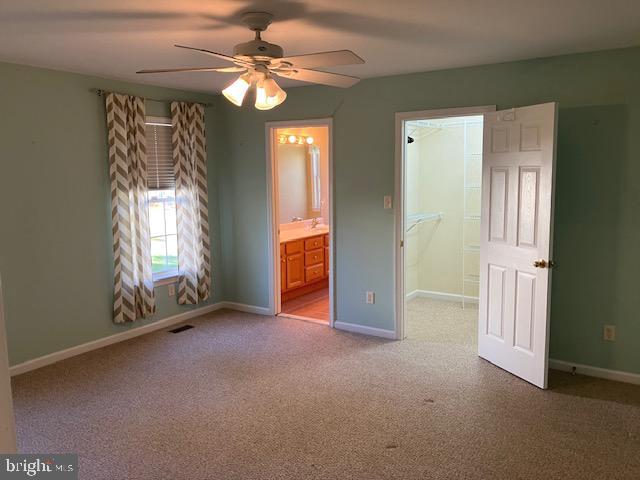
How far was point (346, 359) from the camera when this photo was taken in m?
4.23

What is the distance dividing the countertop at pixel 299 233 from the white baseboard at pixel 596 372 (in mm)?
3187

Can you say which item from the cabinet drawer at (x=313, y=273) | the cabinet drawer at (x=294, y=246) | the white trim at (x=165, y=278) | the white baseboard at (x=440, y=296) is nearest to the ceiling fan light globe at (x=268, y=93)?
the white trim at (x=165, y=278)

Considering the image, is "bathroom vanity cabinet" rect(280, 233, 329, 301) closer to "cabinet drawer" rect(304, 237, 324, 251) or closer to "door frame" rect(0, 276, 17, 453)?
"cabinet drawer" rect(304, 237, 324, 251)

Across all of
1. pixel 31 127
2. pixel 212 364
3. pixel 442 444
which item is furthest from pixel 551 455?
pixel 31 127

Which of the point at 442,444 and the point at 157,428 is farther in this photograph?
the point at 157,428

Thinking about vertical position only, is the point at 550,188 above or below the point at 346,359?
above

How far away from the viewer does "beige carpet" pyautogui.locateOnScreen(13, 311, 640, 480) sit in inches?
107

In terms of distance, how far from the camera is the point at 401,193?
14.9ft

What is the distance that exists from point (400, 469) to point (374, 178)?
267 centimetres

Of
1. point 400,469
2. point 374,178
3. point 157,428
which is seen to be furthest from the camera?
point 374,178

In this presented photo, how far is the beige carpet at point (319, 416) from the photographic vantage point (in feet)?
8.96

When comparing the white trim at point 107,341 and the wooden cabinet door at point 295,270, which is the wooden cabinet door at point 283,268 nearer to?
the wooden cabinet door at point 295,270

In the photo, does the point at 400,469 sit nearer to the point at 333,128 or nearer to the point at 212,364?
the point at 212,364

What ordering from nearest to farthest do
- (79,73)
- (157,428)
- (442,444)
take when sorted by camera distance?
(442,444)
(157,428)
(79,73)
